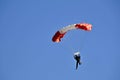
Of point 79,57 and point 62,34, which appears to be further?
point 62,34

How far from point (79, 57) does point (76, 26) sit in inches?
125

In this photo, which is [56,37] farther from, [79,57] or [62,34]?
[79,57]

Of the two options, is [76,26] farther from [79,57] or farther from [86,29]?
[79,57]

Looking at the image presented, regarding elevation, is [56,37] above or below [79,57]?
above

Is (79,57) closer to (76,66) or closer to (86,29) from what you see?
(76,66)

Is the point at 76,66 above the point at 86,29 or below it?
below

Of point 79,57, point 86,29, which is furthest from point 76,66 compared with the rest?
point 86,29

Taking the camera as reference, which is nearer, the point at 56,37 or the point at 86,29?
the point at 86,29

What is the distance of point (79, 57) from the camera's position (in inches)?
1082

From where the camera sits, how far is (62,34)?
2930 cm

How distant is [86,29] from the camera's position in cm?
2686

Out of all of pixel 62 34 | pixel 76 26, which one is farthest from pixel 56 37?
pixel 76 26

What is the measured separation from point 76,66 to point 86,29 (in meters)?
3.90

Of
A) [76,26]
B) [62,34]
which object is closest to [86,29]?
[76,26]
